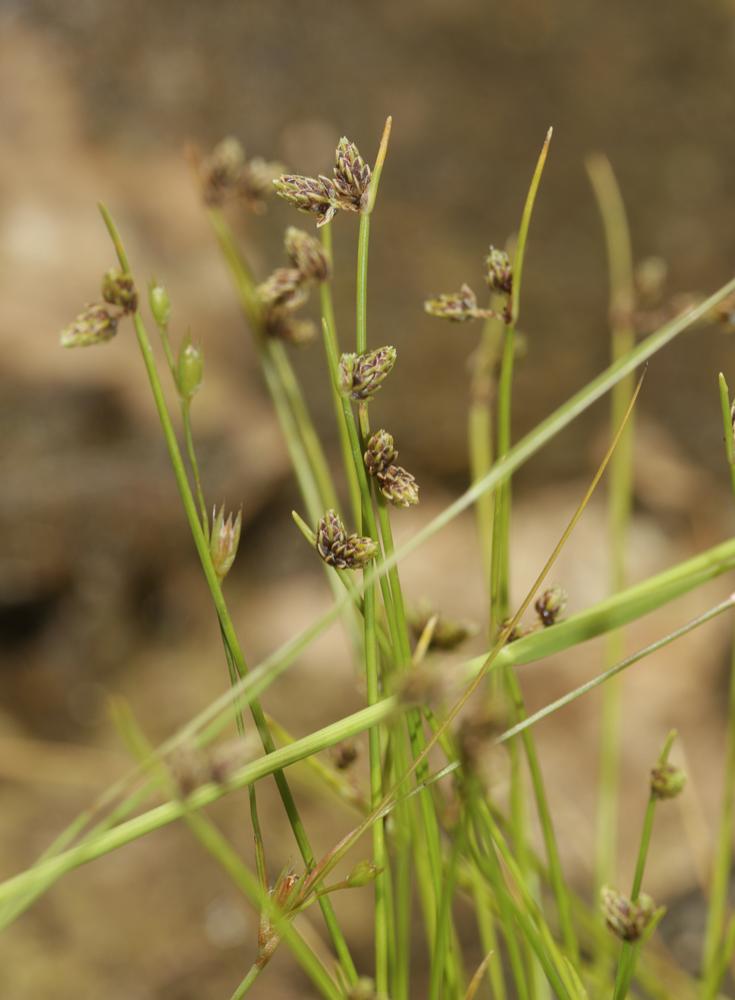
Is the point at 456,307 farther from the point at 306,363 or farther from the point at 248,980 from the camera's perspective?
the point at 306,363

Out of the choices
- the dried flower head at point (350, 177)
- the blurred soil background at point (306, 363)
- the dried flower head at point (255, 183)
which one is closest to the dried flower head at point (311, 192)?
the dried flower head at point (350, 177)

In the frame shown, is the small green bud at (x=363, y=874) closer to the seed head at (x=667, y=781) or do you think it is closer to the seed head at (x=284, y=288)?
the seed head at (x=667, y=781)

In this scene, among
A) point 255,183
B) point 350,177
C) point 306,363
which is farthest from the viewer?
point 306,363

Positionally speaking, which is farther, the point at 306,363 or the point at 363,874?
the point at 306,363

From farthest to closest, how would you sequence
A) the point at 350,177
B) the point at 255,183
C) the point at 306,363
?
the point at 306,363 < the point at 255,183 < the point at 350,177

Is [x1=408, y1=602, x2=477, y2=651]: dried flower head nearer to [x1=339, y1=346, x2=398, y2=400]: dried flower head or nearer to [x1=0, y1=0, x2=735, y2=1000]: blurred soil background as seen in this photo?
[x1=339, y1=346, x2=398, y2=400]: dried flower head

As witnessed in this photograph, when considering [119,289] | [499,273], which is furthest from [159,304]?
[499,273]

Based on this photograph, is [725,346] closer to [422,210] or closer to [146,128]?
[422,210]
